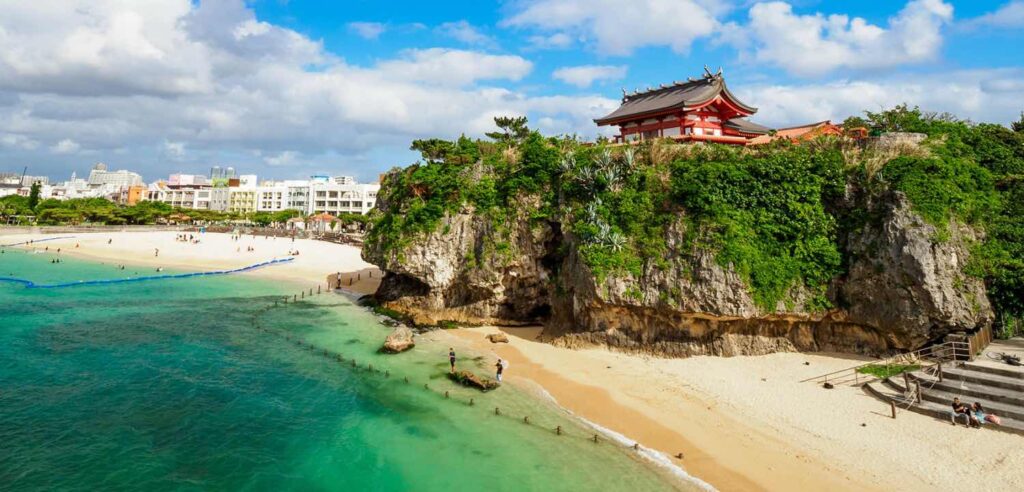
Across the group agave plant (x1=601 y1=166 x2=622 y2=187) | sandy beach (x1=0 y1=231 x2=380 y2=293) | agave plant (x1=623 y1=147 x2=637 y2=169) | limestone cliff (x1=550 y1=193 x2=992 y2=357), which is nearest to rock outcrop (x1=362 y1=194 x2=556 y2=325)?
limestone cliff (x1=550 y1=193 x2=992 y2=357)

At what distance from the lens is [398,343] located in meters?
27.4

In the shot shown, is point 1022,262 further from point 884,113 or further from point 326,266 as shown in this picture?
point 326,266

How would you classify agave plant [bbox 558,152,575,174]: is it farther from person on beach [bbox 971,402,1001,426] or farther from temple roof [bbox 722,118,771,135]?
person on beach [bbox 971,402,1001,426]

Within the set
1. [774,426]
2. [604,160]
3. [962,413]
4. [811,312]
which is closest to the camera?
[962,413]

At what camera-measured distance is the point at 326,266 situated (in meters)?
60.3

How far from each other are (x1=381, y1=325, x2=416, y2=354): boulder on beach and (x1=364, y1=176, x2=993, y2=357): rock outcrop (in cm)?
626

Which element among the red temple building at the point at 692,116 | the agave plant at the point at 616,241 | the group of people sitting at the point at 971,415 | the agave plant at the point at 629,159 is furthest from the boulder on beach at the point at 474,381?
the red temple building at the point at 692,116

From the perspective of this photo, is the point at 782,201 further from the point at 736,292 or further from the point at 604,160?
the point at 604,160

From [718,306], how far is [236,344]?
1074 inches

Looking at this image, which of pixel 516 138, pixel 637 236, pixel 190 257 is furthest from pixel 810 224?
pixel 190 257

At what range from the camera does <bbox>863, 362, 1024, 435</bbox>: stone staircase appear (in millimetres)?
16531

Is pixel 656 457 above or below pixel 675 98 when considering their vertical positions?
below

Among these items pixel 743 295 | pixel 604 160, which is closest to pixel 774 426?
pixel 743 295

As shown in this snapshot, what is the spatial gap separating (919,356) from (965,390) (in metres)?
3.88
